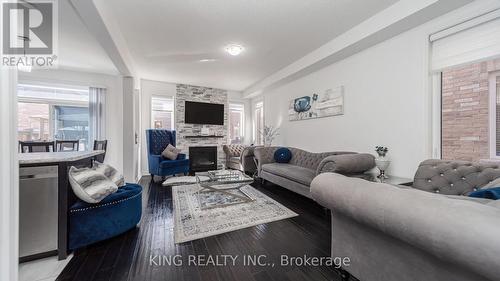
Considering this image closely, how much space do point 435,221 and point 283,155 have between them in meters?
3.51

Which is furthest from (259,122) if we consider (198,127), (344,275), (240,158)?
(344,275)

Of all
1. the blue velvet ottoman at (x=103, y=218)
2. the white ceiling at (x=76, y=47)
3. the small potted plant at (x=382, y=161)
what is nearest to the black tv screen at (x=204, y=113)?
the white ceiling at (x=76, y=47)

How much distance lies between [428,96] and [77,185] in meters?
3.93

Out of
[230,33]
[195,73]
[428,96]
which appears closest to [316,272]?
[428,96]

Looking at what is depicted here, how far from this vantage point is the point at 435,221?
0.75 m

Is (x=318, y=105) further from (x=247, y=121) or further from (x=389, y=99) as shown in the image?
(x=247, y=121)

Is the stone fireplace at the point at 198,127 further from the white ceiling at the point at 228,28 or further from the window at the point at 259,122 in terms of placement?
the white ceiling at the point at 228,28

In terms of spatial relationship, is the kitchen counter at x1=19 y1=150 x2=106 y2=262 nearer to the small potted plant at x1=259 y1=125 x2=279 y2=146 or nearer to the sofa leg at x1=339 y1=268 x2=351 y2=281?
the sofa leg at x1=339 y1=268 x2=351 y2=281

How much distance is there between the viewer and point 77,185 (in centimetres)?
173

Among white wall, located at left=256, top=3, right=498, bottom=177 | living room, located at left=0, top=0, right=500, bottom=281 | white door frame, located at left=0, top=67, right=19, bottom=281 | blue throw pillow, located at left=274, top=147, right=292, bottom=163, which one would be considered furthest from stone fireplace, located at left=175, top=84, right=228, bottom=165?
white door frame, located at left=0, top=67, right=19, bottom=281

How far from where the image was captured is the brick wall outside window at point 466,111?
2346mm

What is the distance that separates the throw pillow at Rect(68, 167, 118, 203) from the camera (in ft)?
5.69

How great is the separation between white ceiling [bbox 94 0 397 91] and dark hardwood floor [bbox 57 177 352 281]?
2.57 meters

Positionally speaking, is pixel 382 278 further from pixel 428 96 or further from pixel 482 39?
pixel 482 39
